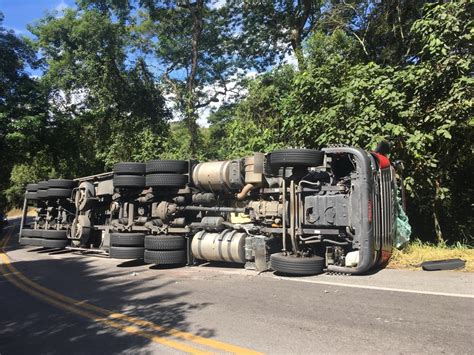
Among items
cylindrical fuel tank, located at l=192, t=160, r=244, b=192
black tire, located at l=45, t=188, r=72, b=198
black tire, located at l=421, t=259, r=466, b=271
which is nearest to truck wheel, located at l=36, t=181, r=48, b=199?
black tire, located at l=45, t=188, r=72, b=198

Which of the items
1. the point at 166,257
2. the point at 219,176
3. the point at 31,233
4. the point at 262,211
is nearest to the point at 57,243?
the point at 31,233

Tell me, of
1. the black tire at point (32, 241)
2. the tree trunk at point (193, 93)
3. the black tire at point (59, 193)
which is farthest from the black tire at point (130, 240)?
the tree trunk at point (193, 93)

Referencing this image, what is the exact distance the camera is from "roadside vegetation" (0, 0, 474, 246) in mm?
10469

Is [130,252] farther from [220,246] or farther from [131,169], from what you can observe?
[220,246]

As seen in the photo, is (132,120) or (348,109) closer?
(348,109)

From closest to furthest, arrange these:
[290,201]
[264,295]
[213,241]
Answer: [264,295], [290,201], [213,241]

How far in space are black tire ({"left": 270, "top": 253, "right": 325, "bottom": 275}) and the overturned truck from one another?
2 cm

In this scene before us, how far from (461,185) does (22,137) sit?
18.2 m

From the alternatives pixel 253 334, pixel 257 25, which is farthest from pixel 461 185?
pixel 257 25

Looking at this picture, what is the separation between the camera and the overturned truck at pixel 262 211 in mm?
7910

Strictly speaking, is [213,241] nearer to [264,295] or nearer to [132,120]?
[264,295]

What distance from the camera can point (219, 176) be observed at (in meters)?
10.0

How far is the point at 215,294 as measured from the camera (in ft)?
23.6

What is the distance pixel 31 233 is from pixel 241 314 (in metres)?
11.8
